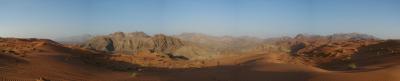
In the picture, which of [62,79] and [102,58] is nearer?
[62,79]

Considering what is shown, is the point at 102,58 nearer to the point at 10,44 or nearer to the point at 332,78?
the point at 10,44

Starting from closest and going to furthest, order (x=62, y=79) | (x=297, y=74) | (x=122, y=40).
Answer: (x=62, y=79), (x=297, y=74), (x=122, y=40)

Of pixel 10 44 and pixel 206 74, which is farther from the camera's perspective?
pixel 10 44

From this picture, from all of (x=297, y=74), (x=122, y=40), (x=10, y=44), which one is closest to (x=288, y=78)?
(x=297, y=74)

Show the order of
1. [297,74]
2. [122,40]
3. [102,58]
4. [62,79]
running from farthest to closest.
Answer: [122,40]
[102,58]
[297,74]
[62,79]

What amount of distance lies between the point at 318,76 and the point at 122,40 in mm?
31697

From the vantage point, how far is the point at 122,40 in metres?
41.1

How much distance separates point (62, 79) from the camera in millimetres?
10570

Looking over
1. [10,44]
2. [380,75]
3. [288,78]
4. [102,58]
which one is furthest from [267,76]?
[10,44]

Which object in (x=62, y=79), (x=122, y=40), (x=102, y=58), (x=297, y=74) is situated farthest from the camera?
(x=122, y=40)

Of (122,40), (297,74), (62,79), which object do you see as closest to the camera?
(62,79)

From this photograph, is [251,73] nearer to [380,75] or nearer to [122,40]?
[380,75]

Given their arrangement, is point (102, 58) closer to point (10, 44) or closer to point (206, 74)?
point (10, 44)

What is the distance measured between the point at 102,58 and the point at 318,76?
13.8 metres
